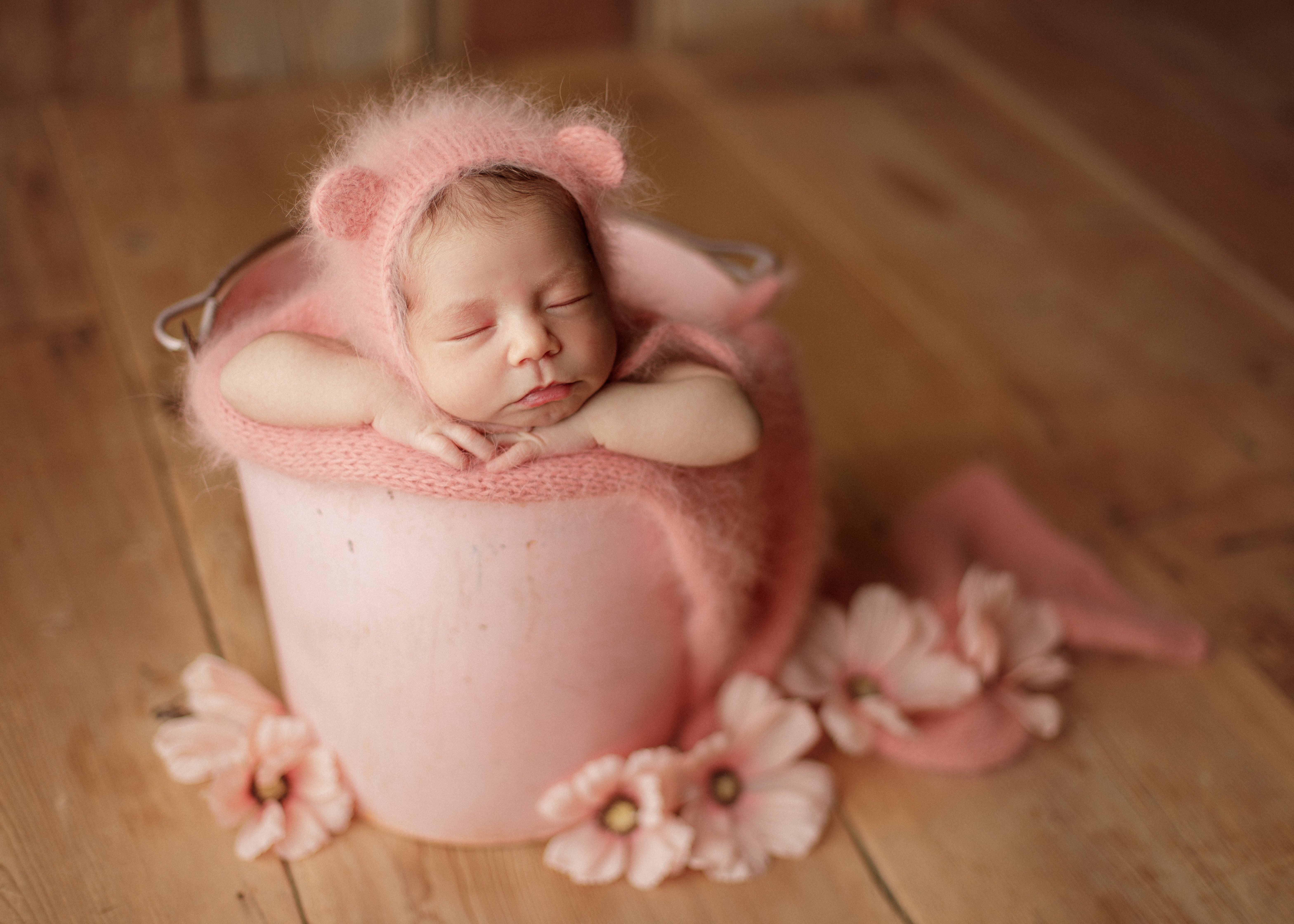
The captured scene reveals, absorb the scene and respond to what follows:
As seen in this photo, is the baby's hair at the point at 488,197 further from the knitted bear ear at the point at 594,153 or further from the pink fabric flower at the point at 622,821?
the pink fabric flower at the point at 622,821

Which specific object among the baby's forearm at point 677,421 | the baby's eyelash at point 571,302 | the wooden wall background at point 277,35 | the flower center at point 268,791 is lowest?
the flower center at point 268,791

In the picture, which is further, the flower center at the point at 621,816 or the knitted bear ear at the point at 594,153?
the flower center at the point at 621,816

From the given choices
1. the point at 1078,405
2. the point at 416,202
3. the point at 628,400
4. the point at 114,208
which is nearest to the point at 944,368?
the point at 1078,405

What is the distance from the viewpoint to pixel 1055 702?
98 centimetres

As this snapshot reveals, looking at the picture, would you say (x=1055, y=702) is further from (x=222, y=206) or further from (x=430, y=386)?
(x=222, y=206)

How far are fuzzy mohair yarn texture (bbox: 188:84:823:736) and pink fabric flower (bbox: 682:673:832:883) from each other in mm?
31

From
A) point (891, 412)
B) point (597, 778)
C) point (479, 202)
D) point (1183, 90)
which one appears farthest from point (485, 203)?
point (1183, 90)

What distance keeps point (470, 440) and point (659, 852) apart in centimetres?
32

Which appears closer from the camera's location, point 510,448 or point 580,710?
point 510,448

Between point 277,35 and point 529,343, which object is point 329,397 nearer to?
point 529,343

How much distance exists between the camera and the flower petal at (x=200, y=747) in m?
0.86

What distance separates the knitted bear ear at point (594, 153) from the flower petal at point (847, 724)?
0.42 meters

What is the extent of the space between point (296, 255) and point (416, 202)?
27cm

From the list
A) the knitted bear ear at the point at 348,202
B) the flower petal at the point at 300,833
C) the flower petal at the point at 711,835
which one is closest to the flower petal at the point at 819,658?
the flower petal at the point at 711,835
